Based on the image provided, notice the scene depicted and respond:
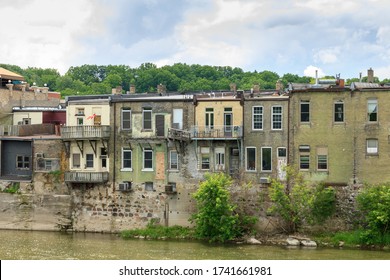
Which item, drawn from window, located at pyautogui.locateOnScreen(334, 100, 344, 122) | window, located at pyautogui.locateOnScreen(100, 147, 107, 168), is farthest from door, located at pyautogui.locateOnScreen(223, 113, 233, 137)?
window, located at pyautogui.locateOnScreen(100, 147, 107, 168)

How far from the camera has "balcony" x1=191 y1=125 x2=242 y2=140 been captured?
58.3 meters

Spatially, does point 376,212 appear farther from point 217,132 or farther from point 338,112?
point 217,132

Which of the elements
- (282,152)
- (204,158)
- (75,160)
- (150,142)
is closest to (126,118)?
(150,142)

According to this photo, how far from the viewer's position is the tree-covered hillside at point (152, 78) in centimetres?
14850

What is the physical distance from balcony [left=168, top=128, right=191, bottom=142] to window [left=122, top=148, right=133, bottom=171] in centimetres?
375

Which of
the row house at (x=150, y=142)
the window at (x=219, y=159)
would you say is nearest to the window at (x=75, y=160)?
the row house at (x=150, y=142)

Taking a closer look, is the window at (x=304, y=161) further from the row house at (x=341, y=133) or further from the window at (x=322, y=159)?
the window at (x=322, y=159)

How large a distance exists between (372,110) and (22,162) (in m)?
27.2

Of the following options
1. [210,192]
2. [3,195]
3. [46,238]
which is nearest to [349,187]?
[210,192]

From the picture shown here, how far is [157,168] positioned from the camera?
2384 inches

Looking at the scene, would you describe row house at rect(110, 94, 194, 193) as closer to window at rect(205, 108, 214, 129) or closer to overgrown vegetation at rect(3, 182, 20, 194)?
window at rect(205, 108, 214, 129)

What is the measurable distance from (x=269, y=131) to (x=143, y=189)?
33.5ft

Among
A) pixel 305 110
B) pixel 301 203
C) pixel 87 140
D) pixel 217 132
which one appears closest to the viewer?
pixel 301 203

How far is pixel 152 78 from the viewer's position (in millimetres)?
152625
